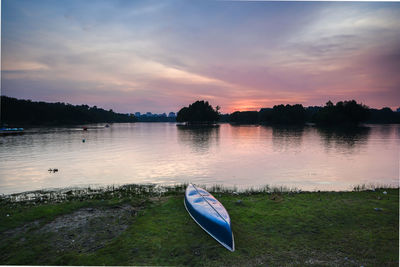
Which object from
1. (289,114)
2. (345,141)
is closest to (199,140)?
(345,141)

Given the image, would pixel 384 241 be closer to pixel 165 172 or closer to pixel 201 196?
pixel 201 196

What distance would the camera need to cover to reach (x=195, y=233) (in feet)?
31.4

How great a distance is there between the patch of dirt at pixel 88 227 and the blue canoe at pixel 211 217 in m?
3.12

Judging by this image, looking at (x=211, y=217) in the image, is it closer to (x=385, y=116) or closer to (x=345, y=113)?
(x=345, y=113)

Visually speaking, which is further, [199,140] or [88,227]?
[199,140]

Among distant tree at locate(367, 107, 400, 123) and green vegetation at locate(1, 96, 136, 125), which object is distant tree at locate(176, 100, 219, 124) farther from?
distant tree at locate(367, 107, 400, 123)

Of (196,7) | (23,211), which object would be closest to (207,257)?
(23,211)

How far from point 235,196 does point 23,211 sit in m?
12.1

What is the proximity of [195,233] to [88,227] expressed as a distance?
16.0 feet

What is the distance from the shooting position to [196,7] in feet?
51.4

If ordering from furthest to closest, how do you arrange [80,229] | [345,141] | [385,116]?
[385,116] < [345,141] < [80,229]

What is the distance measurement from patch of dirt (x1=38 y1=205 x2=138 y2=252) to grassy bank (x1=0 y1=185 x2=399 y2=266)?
1.5 inches

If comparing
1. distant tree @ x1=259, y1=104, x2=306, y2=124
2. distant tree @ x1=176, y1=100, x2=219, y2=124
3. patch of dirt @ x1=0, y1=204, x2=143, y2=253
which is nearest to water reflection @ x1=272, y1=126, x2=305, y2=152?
patch of dirt @ x1=0, y1=204, x2=143, y2=253

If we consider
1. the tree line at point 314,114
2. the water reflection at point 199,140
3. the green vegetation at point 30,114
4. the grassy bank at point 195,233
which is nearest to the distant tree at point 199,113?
the tree line at point 314,114
